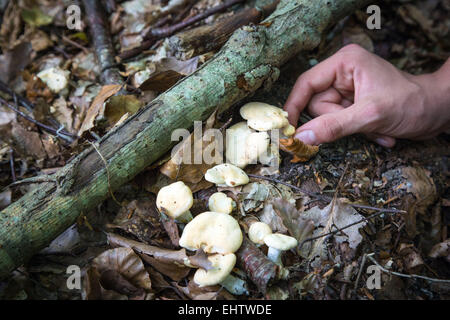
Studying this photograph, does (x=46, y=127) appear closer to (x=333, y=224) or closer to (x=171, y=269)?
(x=171, y=269)

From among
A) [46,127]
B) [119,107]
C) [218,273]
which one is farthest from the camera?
[46,127]

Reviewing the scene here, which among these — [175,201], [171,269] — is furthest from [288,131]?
[171,269]

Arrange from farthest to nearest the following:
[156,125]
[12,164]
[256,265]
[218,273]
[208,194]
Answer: [12,164]
[208,194]
[156,125]
[256,265]
[218,273]

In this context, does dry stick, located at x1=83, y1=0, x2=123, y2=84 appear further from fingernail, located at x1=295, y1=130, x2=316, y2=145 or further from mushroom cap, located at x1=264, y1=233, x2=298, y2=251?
mushroom cap, located at x1=264, y1=233, x2=298, y2=251

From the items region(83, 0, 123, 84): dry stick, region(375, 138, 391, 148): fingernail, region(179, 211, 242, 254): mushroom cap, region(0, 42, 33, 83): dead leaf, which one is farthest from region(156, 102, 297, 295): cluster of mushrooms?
region(0, 42, 33, 83): dead leaf

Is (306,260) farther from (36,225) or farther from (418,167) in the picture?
(36,225)

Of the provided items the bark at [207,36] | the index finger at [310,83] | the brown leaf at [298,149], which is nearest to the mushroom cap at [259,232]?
the brown leaf at [298,149]
